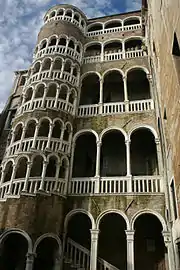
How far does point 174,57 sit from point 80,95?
12.4 meters

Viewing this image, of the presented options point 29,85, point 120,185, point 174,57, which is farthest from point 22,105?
point 174,57

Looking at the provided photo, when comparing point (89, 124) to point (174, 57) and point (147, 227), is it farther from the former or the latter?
point (174, 57)

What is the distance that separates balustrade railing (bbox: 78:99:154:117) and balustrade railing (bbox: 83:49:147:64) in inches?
182

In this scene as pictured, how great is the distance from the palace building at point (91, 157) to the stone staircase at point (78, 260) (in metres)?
0.06

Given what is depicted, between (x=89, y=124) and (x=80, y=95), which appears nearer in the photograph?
(x=89, y=124)

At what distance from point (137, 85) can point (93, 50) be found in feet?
18.0

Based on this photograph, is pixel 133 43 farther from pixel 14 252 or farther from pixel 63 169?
pixel 14 252

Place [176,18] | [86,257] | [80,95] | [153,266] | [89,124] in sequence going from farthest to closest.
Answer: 1. [80,95]
2. [89,124]
3. [153,266]
4. [86,257]
5. [176,18]

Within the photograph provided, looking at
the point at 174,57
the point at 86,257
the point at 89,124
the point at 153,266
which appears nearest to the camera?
the point at 174,57

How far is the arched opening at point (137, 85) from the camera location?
59.8 feet

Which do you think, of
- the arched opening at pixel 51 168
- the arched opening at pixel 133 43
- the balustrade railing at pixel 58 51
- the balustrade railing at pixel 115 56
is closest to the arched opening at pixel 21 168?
the arched opening at pixel 51 168

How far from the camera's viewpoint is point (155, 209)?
12156 mm

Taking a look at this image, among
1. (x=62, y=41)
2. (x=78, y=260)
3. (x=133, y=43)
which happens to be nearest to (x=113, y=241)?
(x=78, y=260)


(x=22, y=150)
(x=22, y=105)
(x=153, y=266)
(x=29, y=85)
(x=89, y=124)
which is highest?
(x=29, y=85)
